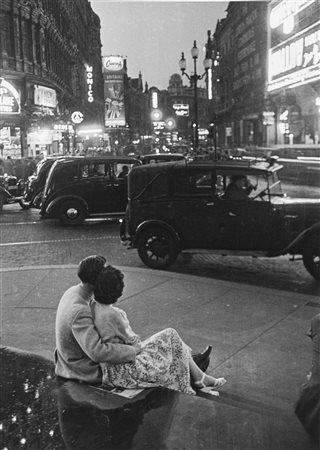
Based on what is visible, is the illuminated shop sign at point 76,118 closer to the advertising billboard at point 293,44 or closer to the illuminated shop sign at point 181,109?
the illuminated shop sign at point 181,109

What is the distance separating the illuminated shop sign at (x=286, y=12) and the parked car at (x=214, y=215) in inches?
84.3

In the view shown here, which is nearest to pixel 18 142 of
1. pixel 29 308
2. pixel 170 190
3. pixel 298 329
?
pixel 170 190

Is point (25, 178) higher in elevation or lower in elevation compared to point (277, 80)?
lower

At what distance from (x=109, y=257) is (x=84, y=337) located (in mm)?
6081

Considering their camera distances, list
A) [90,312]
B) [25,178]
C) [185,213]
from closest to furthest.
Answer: [90,312] → [185,213] → [25,178]

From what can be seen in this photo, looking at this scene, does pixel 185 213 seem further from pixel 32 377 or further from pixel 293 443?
pixel 293 443

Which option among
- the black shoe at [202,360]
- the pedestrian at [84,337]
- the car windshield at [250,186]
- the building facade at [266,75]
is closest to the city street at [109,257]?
the car windshield at [250,186]

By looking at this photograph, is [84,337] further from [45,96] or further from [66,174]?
[45,96]

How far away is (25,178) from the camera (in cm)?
2080

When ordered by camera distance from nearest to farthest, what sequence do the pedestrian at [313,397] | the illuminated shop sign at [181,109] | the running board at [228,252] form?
1. the pedestrian at [313,397]
2. the running board at [228,252]
3. the illuminated shop sign at [181,109]

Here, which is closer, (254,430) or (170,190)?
(254,430)

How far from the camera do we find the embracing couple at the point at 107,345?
3.89m

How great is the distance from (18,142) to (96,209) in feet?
48.2

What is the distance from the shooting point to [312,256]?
25.6ft
